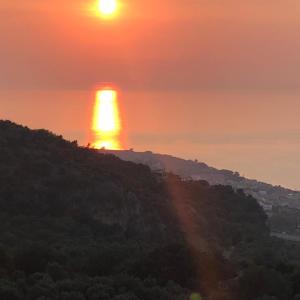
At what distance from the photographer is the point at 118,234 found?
3075 centimetres

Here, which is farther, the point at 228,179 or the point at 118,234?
the point at 228,179

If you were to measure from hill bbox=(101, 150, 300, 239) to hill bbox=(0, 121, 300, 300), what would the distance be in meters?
25.7

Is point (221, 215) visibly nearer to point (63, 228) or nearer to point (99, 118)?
point (63, 228)

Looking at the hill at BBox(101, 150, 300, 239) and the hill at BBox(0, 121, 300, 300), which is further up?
the hill at BBox(101, 150, 300, 239)

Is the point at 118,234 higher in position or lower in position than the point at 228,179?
lower

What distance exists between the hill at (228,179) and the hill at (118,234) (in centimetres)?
2575

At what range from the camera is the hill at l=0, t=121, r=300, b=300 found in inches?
563

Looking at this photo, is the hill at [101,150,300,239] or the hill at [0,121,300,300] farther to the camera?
the hill at [101,150,300,239]

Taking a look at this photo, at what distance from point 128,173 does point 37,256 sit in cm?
2315

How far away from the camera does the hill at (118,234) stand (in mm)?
14289

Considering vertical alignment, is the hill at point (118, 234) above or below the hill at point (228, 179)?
below

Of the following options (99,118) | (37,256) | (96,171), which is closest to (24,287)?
(37,256)

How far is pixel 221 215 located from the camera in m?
40.5

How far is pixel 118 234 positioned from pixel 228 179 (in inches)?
2317
